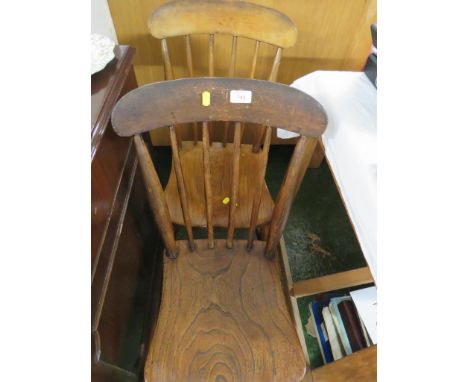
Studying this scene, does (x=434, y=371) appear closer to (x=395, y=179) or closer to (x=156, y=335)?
(x=395, y=179)

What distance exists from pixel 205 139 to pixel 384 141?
0.34 metres

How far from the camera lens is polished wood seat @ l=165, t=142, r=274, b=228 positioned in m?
0.82

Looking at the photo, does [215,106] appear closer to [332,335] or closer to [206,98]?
[206,98]

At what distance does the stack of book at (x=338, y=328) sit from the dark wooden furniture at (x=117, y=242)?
574 mm

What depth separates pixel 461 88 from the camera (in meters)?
0.48

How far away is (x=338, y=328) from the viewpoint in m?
0.96

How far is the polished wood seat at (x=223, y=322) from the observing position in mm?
608

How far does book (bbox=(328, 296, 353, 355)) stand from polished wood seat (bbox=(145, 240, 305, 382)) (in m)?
0.36

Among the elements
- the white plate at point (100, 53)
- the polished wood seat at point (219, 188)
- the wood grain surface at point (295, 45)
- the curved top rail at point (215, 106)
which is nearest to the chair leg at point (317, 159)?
the wood grain surface at point (295, 45)

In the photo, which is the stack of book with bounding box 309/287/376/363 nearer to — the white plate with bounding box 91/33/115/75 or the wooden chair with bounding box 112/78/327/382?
the wooden chair with bounding box 112/78/327/382

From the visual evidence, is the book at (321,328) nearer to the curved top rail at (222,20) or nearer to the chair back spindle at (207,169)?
the chair back spindle at (207,169)

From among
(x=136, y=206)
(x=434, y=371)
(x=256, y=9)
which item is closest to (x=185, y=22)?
(x=256, y=9)

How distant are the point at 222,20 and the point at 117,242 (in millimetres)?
646
